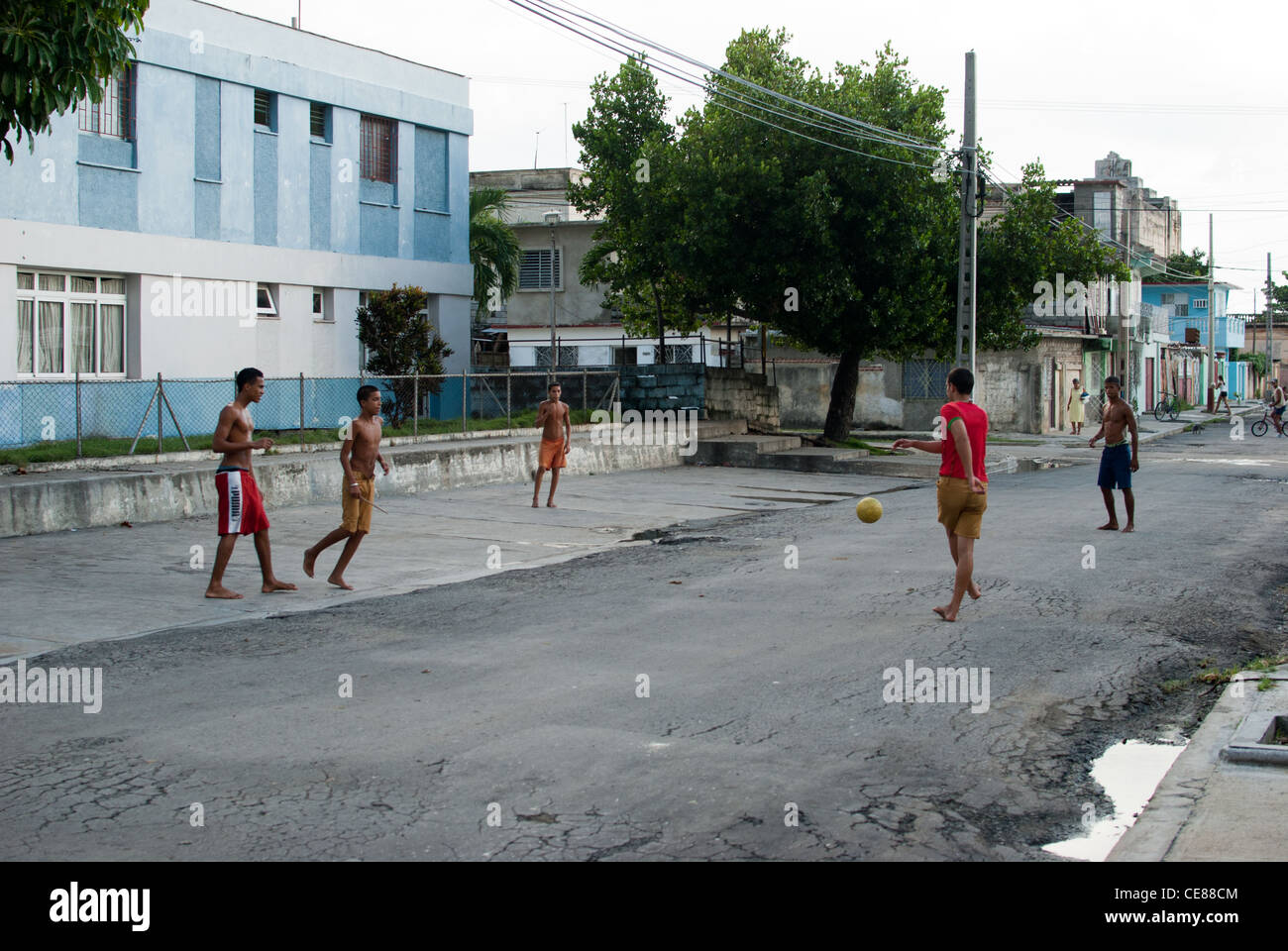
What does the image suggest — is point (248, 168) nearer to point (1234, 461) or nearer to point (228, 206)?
point (228, 206)

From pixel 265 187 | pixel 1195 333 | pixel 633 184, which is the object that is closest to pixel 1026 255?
pixel 633 184

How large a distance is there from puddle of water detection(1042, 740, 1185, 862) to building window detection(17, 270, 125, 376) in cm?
1706

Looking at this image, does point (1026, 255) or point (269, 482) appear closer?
point (269, 482)

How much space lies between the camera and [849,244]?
26.5 metres

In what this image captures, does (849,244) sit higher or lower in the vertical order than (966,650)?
higher

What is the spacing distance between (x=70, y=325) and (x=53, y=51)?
447 inches

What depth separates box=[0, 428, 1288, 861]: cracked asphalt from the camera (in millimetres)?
5055

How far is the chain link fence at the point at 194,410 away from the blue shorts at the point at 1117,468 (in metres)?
11.0

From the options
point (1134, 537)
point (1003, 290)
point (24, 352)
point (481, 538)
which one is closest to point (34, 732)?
point (481, 538)

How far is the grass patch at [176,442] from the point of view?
16562 millimetres

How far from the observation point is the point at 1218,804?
5.32 m
